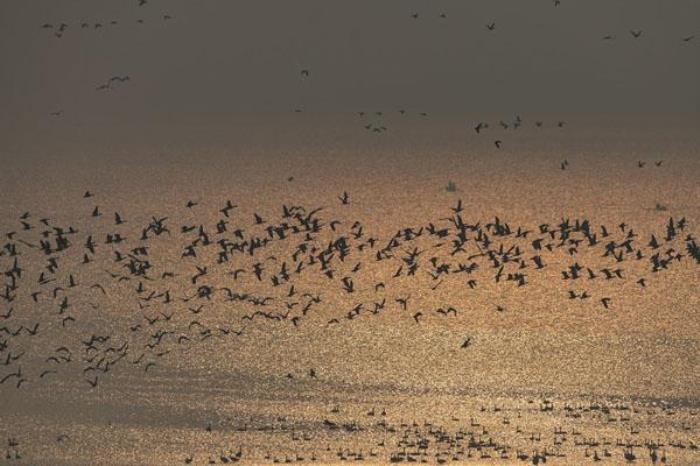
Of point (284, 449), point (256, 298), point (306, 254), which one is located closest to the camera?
point (284, 449)

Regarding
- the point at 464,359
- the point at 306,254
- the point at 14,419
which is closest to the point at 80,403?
the point at 14,419

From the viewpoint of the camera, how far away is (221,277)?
6706cm

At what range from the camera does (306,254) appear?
7006 cm

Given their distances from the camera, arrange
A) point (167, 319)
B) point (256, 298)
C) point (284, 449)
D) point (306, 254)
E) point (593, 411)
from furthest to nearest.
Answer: point (306, 254) → point (256, 298) → point (167, 319) → point (593, 411) → point (284, 449)

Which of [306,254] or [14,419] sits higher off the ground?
[306,254]

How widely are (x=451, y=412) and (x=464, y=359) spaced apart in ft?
19.1

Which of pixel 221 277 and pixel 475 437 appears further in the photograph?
pixel 221 277

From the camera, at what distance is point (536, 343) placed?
57156mm

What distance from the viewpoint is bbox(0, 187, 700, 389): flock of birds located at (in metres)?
56.9

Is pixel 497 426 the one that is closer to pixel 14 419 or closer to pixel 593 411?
pixel 593 411

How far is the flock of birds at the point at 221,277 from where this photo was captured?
56.9 metres

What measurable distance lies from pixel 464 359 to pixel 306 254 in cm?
1633

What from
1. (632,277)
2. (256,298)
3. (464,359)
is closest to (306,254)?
(256,298)

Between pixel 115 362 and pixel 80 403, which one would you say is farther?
pixel 115 362
